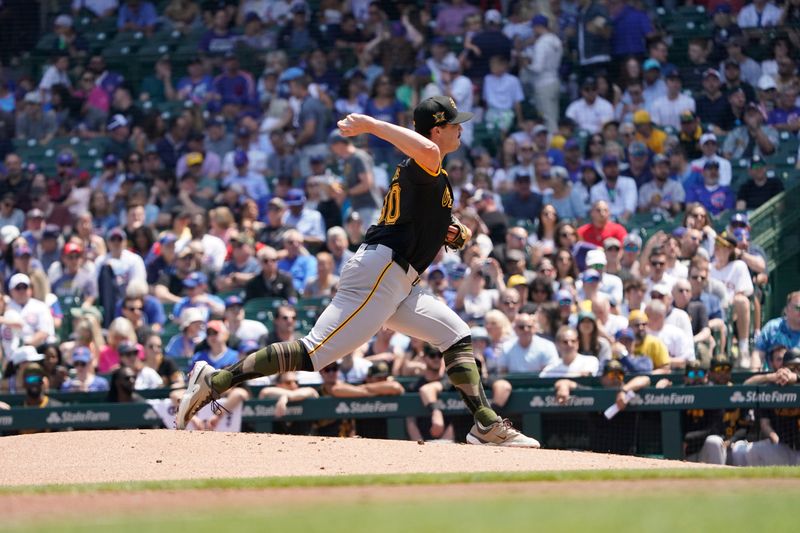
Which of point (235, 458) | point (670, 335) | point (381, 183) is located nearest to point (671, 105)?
point (381, 183)

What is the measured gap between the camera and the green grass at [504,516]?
16.5ft

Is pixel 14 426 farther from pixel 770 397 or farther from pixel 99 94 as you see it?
pixel 99 94

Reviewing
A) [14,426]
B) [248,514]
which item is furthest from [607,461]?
[14,426]

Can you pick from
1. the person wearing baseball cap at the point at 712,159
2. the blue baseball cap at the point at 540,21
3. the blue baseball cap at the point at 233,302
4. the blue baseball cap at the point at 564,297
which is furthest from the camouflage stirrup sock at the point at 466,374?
the blue baseball cap at the point at 540,21

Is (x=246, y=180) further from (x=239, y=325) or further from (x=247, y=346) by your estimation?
(x=247, y=346)

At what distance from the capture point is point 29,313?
13.1 metres

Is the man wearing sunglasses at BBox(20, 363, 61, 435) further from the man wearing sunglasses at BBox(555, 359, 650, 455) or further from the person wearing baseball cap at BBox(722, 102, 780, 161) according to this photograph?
the person wearing baseball cap at BBox(722, 102, 780, 161)

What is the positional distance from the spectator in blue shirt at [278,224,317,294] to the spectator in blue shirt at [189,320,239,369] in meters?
1.95

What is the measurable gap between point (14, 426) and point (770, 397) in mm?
5979

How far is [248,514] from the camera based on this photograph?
558 cm

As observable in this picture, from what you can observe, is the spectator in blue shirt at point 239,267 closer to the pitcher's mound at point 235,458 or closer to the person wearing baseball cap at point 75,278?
the person wearing baseball cap at point 75,278

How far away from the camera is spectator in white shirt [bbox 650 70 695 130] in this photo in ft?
50.1

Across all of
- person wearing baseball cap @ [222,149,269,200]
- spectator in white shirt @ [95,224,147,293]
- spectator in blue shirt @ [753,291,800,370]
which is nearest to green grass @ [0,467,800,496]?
spectator in blue shirt @ [753,291,800,370]

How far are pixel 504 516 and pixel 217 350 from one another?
6.76 m
